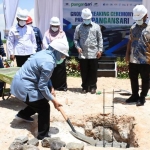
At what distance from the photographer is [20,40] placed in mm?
6949

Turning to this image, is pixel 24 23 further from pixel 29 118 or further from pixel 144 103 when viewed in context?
pixel 144 103

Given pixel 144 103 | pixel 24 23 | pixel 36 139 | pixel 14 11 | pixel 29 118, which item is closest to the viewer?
pixel 36 139

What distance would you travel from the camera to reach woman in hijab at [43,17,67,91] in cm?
720

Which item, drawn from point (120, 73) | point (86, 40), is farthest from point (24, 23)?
point (120, 73)

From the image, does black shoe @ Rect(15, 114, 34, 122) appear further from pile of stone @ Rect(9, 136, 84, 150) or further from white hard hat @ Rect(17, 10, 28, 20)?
white hard hat @ Rect(17, 10, 28, 20)

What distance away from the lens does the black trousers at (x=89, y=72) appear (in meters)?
7.15

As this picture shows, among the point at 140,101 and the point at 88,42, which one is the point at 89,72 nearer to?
the point at 88,42

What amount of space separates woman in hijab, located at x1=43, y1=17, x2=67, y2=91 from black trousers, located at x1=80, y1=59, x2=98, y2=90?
0.48 m

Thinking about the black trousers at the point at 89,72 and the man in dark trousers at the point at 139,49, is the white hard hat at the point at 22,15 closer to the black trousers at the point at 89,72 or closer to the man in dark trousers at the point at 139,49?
the black trousers at the point at 89,72

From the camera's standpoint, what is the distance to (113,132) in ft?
19.2

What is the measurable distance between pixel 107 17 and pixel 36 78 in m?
5.80

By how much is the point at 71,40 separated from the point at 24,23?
126 inches

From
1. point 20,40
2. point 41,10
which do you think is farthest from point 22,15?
point 41,10

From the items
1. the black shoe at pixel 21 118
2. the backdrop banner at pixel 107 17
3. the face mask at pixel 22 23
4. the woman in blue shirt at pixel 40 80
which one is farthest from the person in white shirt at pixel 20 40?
the backdrop banner at pixel 107 17
